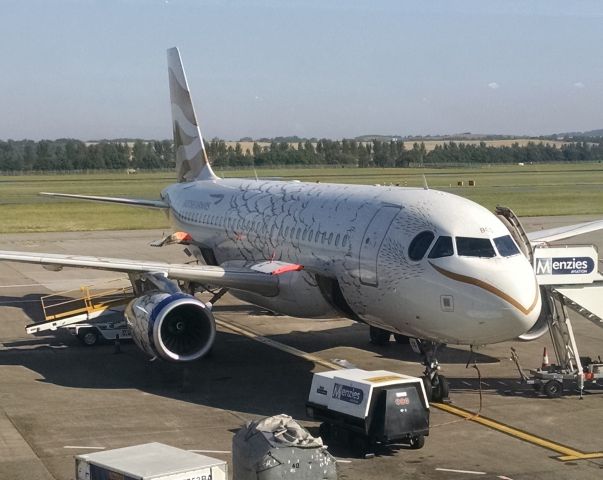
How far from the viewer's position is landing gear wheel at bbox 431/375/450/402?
22500 mm

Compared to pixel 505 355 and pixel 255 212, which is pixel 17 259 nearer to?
pixel 255 212

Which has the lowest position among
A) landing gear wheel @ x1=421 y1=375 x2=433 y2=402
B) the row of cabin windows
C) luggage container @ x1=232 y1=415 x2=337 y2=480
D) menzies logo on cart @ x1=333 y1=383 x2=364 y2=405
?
landing gear wheel @ x1=421 y1=375 x2=433 y2=402

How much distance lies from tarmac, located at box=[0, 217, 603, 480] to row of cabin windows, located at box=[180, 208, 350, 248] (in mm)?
3196

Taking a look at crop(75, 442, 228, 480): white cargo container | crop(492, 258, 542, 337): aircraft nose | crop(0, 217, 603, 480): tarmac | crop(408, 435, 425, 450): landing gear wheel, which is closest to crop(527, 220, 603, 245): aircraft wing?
crop(0, 217, 603, 480): tarmac

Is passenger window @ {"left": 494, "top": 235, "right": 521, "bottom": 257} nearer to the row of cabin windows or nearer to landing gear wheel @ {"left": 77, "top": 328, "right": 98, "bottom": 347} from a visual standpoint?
the row of cabin windows

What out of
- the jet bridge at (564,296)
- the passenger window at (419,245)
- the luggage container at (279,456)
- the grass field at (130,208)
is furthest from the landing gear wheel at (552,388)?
the grass field at (130,208)

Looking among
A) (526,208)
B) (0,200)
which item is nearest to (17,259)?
(526,208)

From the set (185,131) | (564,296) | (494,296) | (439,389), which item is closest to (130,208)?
(185,131)

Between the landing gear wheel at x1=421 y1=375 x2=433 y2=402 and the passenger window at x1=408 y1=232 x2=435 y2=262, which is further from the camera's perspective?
the landing gear wheel at x1=421 y1=375 x2=433 y2=402

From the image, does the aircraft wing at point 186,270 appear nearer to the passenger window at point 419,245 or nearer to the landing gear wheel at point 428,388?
the passenger window at point 419,245

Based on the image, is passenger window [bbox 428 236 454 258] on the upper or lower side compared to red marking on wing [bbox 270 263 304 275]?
upper

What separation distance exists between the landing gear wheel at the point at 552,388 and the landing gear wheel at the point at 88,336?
42.8ft

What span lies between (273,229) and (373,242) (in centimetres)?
602

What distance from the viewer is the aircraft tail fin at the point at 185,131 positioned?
3978cm
